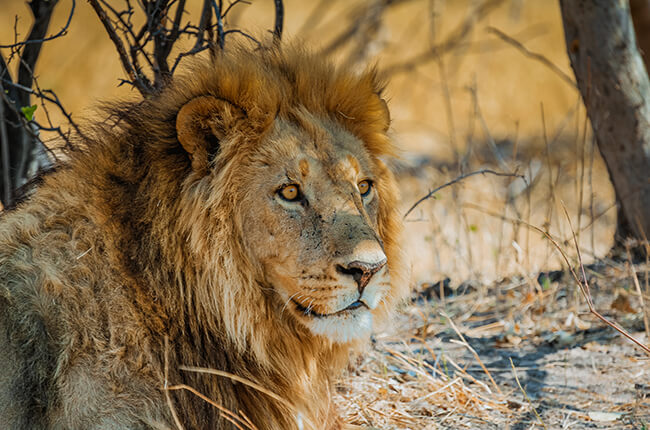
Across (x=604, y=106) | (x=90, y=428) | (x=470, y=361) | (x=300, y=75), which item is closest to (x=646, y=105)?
(x=604, y=106)

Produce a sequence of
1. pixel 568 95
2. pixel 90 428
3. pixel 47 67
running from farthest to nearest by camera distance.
→ pixel 568 95 < pixel 47 67 < pixel 90 428

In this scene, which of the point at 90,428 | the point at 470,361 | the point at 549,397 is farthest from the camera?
the point at 470,361

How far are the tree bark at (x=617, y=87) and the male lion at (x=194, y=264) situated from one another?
2.59 m

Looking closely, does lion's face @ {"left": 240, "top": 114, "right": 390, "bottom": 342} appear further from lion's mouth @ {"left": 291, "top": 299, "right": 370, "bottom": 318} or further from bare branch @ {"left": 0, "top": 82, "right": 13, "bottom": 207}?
bare branch @ {"left": 0, "top": 82, "right": 13, "bottom": 207}

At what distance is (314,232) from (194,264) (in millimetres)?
476

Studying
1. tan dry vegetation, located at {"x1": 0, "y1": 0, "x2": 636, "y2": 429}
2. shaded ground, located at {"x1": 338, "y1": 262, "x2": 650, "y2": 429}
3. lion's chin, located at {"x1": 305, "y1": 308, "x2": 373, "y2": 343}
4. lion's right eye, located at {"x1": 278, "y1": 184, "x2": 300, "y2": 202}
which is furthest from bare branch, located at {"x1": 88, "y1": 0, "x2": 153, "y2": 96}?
shaded ground, located at {"x1": 338, "y1": 262, "x2": 650, "y2": 429}

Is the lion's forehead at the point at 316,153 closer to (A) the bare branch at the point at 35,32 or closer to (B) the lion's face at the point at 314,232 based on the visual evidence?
(B) the lion's face at the point at 314,232

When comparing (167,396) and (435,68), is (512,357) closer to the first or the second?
(167,396)

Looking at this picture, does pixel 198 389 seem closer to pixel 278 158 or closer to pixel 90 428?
pixel 90 428

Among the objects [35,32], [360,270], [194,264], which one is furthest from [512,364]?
[35,32]

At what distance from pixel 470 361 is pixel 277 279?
178cm

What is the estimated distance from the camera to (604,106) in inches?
196

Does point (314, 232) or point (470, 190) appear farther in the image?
point (470, 190)

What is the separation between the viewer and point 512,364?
131 inches
